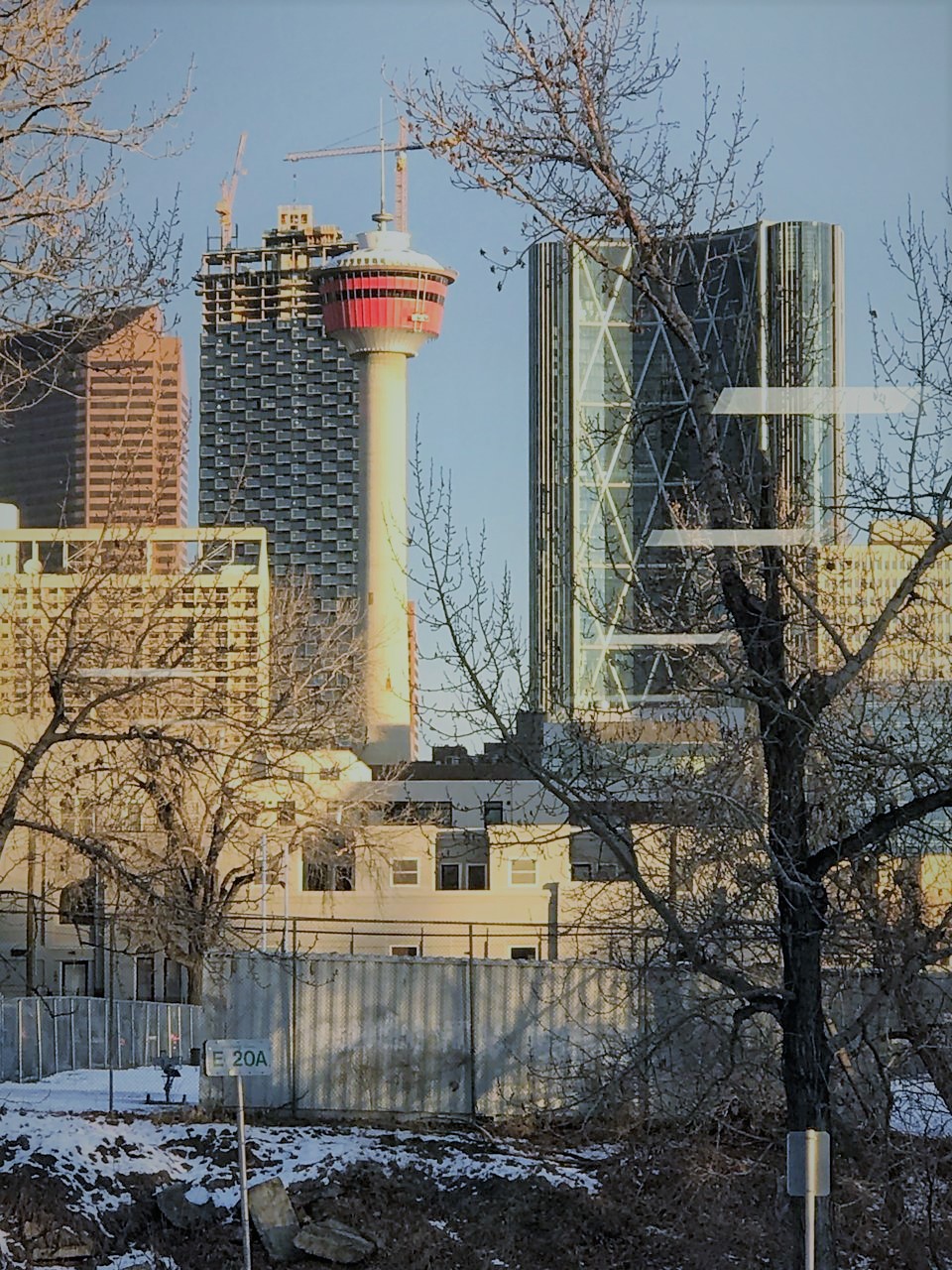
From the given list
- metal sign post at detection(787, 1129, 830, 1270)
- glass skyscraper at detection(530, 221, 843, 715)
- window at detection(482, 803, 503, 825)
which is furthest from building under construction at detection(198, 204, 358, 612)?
metal sign post at detection(787, 1129, 830, 1270)

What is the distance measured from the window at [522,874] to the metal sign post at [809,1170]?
26780mm

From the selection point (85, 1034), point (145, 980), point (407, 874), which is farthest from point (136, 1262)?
point (407, 874)

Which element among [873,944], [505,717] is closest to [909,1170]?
[873,944]

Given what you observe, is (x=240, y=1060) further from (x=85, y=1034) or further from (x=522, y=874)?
(x=522, y=874)

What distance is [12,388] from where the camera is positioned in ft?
32.9

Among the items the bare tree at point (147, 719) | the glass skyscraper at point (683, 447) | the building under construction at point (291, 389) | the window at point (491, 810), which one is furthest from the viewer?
the building under construction at point (291, 389)

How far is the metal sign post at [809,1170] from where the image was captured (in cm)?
761

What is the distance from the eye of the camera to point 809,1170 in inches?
301

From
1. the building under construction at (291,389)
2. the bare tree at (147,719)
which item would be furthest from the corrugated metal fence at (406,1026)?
the building under construction at (291,389)

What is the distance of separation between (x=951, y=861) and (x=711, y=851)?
2270 millimetres

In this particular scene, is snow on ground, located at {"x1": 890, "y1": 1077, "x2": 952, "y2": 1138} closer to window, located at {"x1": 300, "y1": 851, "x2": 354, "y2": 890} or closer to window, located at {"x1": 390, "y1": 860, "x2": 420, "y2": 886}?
window, located at {"x1": 300, "y1": 851, "x2": 354, "y2": 890}

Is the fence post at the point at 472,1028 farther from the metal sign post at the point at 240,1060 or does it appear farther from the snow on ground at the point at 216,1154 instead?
the metal sign post at the point at 240,1060

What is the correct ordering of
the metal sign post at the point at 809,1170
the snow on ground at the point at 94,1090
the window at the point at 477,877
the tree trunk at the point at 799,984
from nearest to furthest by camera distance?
the metal sign post at the point at 809,1170 → the tree trunk at the point at 799,984 → the snow on ground at the point at 94,1090 → the window at the point at 477,877

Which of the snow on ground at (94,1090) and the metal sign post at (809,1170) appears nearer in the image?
the metal sign post at (809,1170)
